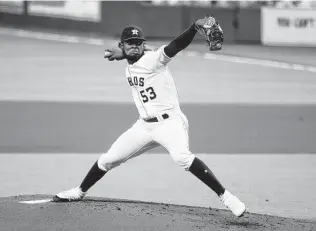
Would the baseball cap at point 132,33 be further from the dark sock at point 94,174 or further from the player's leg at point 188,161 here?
the dark sock at point 94,174

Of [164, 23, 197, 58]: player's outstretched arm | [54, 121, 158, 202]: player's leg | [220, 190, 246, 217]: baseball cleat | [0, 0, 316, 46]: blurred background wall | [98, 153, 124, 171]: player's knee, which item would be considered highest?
[164, 23, 197, 58]: player's outstretched arm

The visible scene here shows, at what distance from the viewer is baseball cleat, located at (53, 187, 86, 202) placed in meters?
7.47

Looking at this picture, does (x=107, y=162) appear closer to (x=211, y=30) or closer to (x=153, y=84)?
(x=153, y=84)

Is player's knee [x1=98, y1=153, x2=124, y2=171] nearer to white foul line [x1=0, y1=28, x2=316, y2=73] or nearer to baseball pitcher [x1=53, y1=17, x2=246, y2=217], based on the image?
baseball pitcher [x1=53, y1=17, x2=246, y2=217]

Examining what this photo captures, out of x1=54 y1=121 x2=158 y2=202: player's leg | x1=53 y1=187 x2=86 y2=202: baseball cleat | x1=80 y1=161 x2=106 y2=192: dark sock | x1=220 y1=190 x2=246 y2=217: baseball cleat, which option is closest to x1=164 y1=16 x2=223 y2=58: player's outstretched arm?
x1=54 y1=121 x2=158 y2=202: player's leg

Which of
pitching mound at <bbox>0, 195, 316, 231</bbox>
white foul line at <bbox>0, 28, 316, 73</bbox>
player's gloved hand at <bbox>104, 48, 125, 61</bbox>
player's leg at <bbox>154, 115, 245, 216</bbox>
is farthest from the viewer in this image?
white foul line at <bbox>0, 28, 316, 73</bbox>

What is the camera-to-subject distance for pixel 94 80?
63.3ft

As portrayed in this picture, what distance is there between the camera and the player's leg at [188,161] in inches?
267

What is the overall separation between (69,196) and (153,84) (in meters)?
1.45

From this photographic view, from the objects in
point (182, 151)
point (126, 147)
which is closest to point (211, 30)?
point (182, 151)

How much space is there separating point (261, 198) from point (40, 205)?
2.52 metres

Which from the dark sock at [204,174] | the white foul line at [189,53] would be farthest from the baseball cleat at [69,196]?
the white foul line at [189,53]

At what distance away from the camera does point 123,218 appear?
6758mm

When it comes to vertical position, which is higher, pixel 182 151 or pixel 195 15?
pixel 182 151
